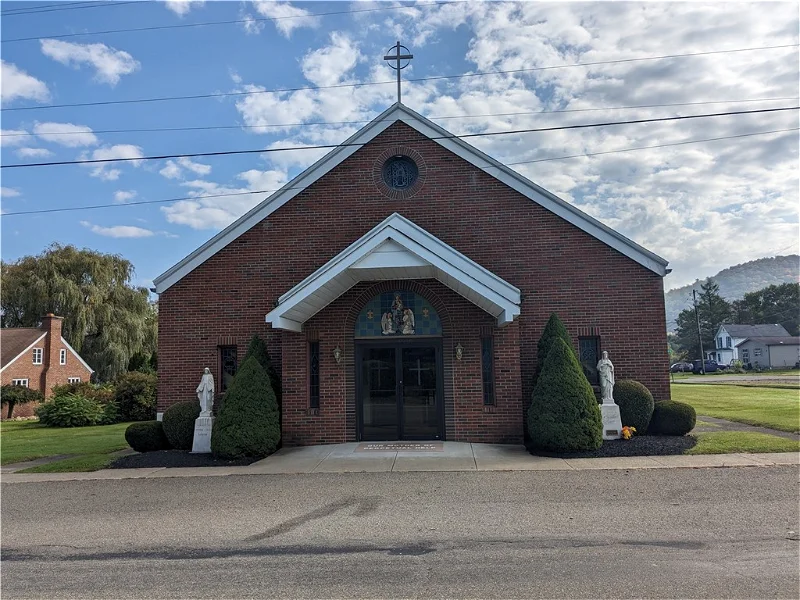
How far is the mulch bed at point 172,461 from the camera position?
11828 millimetres

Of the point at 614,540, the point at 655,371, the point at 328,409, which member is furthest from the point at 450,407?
the point at 614,540

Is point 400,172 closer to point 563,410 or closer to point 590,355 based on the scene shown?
point 590,355

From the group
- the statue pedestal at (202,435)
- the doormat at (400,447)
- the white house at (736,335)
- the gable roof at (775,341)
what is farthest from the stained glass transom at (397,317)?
the white house at (736,335)

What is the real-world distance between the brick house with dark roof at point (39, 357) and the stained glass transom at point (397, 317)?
31437mm

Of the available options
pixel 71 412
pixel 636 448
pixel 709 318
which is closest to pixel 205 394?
pixel 636 448

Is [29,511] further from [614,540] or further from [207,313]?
[614,540]

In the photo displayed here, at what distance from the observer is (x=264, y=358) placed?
45.1ft

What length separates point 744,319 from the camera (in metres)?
103

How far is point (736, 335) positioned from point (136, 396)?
269 ft

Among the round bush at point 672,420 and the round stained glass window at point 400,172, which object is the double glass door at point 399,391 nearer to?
the round stained glass window at point 400,172

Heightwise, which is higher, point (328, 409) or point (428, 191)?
point (428, 191)

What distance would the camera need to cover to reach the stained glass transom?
13.8 m

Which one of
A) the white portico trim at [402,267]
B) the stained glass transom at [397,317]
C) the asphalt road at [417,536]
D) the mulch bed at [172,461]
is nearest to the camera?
the asphalt road at [417,536]

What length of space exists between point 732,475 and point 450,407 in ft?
19.0
